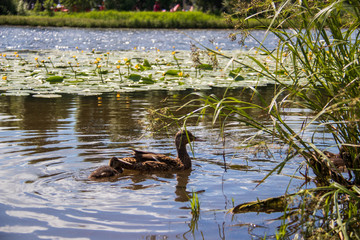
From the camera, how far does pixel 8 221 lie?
12.4 feet

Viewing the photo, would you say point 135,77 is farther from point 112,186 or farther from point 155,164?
A: point 112,186

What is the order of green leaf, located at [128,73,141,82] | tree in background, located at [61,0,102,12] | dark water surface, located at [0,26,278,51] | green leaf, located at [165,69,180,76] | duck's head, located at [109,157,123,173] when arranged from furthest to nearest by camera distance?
tree in background, located at [61,0,102,12]
dark water surface, located at [0,26,278,51]
green leaf, located at [165,69,180,76]
green leaf, located at [128,73,141,82]
duck's head, located at [109,157,123,173]

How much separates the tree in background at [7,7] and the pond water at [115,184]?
3340cm

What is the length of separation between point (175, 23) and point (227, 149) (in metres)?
28.5

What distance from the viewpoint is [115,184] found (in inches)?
189

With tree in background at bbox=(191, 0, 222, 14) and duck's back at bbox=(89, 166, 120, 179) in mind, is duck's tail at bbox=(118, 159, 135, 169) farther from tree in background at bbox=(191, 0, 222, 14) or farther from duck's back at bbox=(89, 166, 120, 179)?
tree in background at bbox=(191, 0, 222, 14)

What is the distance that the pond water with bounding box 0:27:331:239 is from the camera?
3646mm

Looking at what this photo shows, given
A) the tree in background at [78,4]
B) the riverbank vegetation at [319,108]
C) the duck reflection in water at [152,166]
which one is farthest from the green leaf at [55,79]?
the tree in background at [78,4]

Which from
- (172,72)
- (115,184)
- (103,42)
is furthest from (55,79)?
(103,42)

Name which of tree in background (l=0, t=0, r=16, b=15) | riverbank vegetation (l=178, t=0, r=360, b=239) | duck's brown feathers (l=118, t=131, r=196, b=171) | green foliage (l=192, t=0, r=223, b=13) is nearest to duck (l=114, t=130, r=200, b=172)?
duck's brown feathers (l=118, t=131, r=196, b=171)

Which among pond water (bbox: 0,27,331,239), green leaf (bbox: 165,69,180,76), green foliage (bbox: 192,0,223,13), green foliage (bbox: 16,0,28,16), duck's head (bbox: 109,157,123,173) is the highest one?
green foliage (bbox: 192,0,223,13)

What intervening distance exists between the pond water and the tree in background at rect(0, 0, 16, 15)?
3340 centimetres

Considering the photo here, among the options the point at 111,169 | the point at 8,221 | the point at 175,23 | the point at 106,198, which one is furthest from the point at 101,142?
the point at 175,23

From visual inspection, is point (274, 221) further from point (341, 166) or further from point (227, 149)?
point (227, 149)
